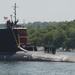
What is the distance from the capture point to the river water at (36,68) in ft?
198

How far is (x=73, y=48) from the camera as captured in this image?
168 m

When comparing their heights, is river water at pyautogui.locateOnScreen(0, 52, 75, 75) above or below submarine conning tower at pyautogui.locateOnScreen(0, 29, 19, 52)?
below

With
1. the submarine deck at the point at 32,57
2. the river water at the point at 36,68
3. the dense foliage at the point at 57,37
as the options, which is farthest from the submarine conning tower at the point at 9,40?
the dense foliage at the point at 57,37

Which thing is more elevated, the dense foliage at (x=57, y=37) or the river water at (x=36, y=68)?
the river water at (x=36, y=68)

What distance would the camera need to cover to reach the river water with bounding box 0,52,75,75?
60344mm

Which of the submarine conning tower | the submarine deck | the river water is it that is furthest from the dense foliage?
the river water

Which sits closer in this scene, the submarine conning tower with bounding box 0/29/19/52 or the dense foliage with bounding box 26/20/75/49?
the submarine conning tower with bounding box 0/29/19/52

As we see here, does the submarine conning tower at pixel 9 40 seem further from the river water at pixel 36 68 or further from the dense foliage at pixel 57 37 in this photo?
the dense foliage at pixel 57 37

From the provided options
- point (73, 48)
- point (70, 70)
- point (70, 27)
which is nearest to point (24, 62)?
point (70, 70)

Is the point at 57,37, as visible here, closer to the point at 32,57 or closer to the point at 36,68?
the point at 32,57

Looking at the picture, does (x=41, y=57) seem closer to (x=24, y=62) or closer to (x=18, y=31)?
(x=24, y=62)

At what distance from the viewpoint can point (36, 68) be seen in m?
65.9

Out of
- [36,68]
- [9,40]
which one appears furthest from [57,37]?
[36,68]

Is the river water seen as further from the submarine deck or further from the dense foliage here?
the dense foliage
